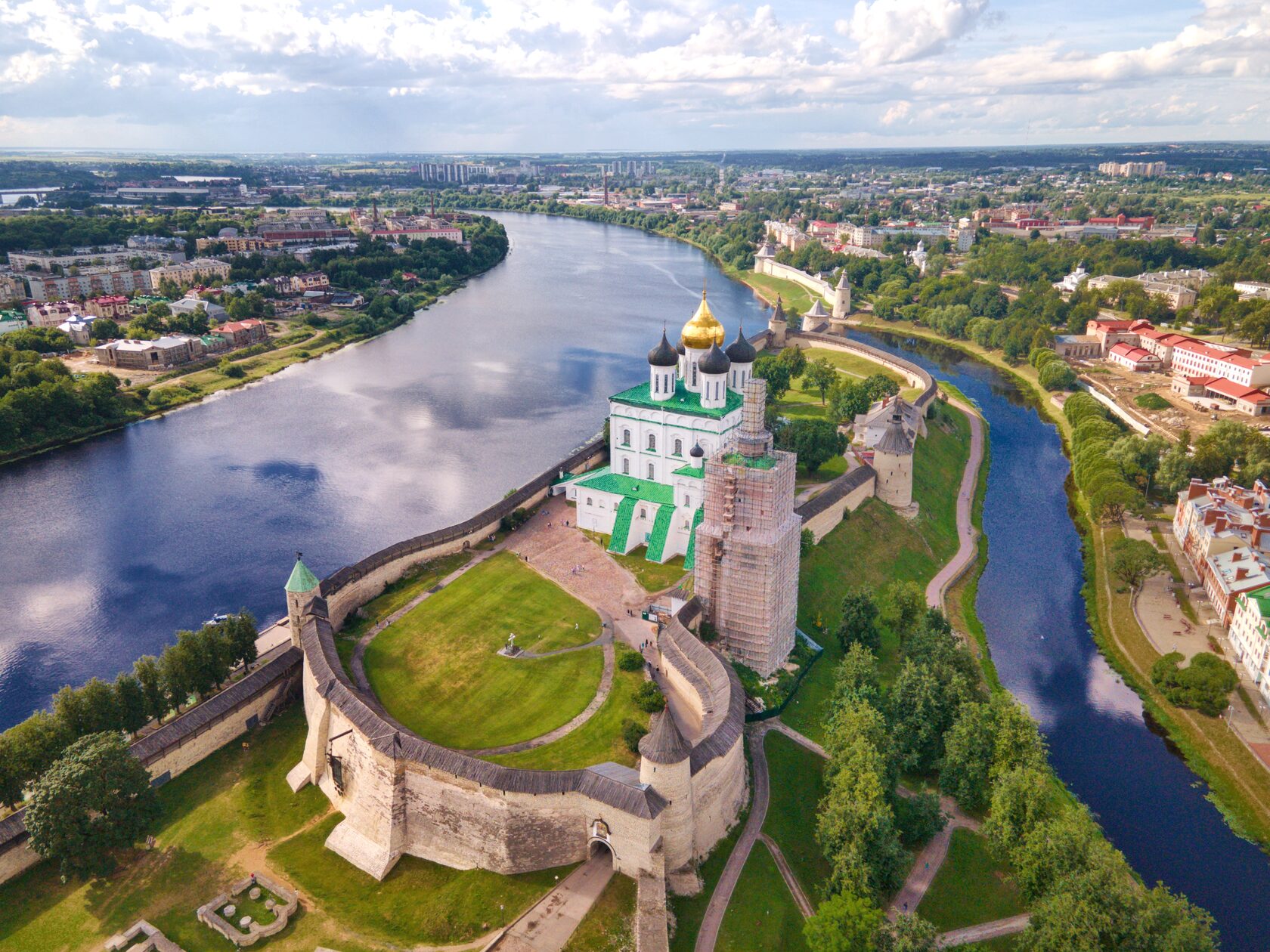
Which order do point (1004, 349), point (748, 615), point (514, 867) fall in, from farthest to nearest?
point (1004, 349)
point (748, 615)
point (514, 867)

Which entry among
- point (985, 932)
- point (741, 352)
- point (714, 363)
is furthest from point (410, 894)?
point (741, 352)

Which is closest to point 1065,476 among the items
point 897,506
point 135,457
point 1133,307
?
point 897,506

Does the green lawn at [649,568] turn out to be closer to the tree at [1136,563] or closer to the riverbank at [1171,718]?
the riverbank at [1171,718]

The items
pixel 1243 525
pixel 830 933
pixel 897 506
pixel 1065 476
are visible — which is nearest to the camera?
pixel 830 933

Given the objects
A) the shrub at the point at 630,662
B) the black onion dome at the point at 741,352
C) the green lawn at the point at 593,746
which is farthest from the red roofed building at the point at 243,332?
the green lawn at the point at 593,746

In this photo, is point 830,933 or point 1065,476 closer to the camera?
point 830,933

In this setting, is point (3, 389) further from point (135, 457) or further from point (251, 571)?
point (251, 571)
